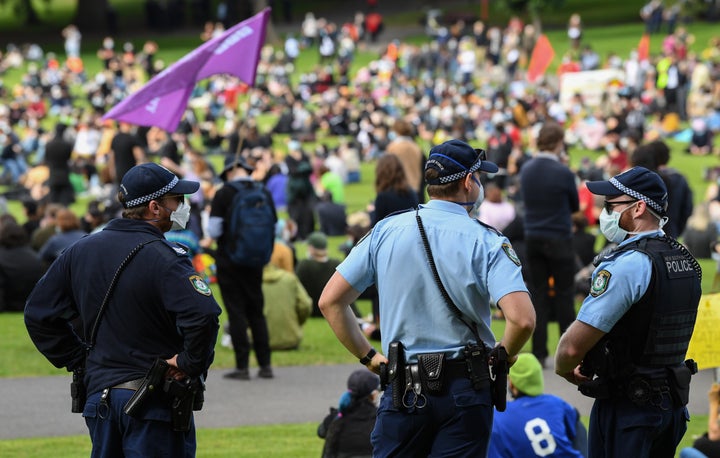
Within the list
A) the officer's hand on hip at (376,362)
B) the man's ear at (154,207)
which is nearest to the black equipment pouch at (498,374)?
the officer's hand on hip at (376,362)

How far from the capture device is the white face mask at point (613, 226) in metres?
5.36

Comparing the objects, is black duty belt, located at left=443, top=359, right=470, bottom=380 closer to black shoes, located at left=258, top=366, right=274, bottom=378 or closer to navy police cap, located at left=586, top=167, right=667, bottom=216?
navy police cap, located at left=586, top=167, right=667, bottom=216

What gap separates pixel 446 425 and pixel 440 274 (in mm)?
581

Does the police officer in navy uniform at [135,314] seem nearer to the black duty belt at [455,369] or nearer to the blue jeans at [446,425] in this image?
the blue jeans at [446,425]

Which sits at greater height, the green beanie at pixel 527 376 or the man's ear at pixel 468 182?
the man's ear at pixel 468 182

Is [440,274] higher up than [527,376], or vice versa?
[440,274]

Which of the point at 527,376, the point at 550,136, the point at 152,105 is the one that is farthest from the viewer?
the point at 152,105

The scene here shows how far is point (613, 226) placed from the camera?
212 inches

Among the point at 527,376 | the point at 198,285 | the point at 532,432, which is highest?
the point at 198,285

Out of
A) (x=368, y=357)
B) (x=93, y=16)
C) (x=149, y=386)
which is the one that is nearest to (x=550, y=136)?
(x=368, y=357)

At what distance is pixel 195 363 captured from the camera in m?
5.13

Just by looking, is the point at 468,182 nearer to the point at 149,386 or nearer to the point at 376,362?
the point at 376,362

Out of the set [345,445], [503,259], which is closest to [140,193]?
[503,259]

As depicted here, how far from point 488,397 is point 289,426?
451 cm
